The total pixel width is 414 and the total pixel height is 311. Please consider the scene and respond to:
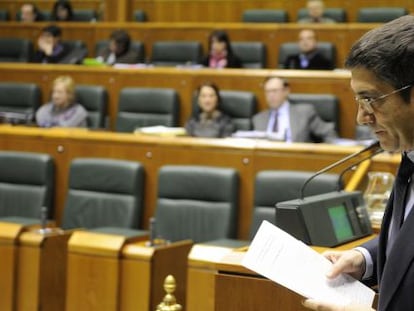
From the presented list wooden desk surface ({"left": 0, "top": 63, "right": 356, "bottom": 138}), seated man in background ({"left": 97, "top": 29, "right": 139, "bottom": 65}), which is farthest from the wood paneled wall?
wooden desk surface ({"left": 0, "top": 63, "right": 356, "bottom": 138})

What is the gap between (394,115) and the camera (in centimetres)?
50

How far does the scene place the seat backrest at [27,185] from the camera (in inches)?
64.6

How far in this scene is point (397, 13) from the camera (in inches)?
112

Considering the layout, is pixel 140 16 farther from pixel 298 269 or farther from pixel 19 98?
pixel 298 269

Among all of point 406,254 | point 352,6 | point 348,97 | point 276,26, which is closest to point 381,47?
point 406,254

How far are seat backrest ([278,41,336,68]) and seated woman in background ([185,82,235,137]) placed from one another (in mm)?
590

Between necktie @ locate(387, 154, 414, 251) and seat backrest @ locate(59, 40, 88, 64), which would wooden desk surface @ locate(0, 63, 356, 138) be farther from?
necktie @ locate(387, 154, 414, 251)

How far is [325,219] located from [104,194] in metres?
0.84

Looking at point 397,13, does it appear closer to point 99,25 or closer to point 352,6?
point 352,6

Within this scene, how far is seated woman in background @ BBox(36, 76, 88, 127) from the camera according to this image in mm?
2053

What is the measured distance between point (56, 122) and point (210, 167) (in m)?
0.66

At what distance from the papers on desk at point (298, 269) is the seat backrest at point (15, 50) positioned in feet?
7.82

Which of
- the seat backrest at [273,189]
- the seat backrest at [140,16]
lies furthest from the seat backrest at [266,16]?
the seat backrest at [273,189]

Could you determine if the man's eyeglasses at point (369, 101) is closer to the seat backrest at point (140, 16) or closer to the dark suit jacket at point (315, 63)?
the dark suit jacket at point (315, 63)
